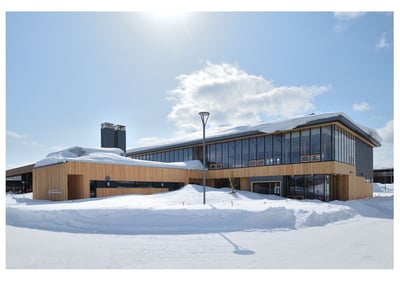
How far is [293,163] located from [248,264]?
17840 millimetres

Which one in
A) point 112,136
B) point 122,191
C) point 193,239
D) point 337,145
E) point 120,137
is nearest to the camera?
point 193,239

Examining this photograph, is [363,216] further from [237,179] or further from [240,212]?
[237,179]

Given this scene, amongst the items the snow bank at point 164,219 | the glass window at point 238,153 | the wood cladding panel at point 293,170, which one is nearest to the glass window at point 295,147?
the wood cladding panel at point 293,170

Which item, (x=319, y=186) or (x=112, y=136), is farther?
(x=112, y=136)

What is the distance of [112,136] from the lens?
134 feet

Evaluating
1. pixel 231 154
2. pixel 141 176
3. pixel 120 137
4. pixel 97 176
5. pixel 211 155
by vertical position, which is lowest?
pixel 141 176

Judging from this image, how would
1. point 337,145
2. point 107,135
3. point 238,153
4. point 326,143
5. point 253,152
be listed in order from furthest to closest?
point 107,135 → point 238,153 → point 253,152 → point 337,145 → point 326,143

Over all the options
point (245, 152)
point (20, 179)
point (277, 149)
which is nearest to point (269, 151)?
point (277, 149)

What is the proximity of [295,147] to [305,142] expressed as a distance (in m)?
0.87

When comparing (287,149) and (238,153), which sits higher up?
(287,149)

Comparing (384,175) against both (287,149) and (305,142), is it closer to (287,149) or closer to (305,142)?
(287,149)

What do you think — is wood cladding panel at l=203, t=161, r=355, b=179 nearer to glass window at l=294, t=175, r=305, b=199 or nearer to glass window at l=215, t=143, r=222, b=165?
glass window at l=294, t=175, r=305, b=199

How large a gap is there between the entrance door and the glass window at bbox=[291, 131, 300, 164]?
8.00ft

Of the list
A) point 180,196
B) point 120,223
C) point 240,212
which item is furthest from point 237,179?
point 120,223
